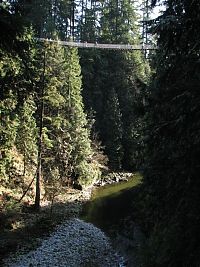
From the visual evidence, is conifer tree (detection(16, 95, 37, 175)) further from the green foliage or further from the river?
the green foliage

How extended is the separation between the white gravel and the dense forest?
206cm

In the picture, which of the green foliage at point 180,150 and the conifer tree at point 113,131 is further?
the conifer tree at point 113,131

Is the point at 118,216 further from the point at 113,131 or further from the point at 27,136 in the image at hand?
the point at 113,131

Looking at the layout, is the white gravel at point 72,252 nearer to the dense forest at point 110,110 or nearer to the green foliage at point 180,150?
the dense forest at point 110,110

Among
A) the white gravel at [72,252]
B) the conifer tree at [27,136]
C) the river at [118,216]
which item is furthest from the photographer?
the conifer tree at [27,136]

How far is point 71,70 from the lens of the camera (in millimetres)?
40531

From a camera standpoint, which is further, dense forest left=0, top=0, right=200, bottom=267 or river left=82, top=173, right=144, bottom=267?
river left=82, top=173, right=144, bottom=267

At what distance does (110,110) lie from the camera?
47094 mm

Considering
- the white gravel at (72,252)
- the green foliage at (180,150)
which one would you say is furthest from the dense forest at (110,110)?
the white gravel at (72,252)

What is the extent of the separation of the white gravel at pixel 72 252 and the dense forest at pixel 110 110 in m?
2.06

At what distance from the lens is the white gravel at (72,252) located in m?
14.7

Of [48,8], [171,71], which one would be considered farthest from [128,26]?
[171,71]

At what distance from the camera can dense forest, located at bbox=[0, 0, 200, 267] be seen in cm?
642

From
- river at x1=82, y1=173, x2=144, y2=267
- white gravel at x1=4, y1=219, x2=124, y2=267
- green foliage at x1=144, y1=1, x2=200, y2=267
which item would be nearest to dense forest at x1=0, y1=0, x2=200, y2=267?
green foliage at x1=144, y1=1, x2=200, y2=267
